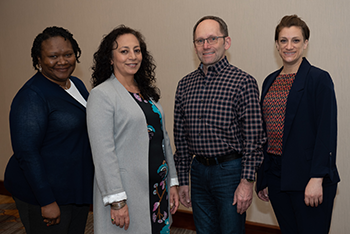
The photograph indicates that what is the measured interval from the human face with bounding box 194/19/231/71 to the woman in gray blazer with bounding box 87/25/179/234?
35 centimetres

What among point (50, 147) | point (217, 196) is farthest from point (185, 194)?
point (50, 147)

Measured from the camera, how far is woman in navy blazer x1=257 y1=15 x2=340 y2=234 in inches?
55.8

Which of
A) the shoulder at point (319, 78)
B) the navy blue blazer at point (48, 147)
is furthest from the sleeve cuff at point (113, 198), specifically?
the shoulder at point (319, 78)

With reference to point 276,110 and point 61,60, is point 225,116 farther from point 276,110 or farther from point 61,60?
point 61,60

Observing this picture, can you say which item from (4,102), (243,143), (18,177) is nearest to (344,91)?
(243,143)

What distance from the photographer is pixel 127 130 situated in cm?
139

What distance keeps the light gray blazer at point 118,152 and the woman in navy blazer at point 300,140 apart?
742 millimetres

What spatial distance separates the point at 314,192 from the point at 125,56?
122 centimetres

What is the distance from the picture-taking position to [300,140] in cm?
147

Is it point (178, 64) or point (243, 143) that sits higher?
point (178, 64)

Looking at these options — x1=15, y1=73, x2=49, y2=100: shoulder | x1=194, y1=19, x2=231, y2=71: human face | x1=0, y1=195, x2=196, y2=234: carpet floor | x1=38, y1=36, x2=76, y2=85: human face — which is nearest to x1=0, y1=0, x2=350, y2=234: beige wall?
x1=0, y1=195, x2=196, y2=234: carpet floor

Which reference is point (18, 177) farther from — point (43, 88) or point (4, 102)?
point (4, 102)

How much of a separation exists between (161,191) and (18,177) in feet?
2.56

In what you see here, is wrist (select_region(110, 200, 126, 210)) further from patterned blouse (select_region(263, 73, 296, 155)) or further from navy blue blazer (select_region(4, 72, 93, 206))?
patterned blouse (select_region(263, 73, 296, 155))
